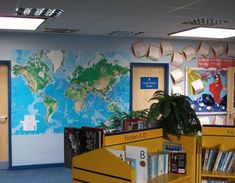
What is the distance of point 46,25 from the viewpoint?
4.93m

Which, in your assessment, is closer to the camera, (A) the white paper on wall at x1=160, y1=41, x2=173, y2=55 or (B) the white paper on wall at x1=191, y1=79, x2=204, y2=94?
(A) the white paper on wall at x1=160, y1=41, x2=173, y2=55

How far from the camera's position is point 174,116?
9.88 feet

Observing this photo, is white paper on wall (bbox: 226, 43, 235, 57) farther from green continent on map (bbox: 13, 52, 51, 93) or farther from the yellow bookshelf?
the yellow bookshelf

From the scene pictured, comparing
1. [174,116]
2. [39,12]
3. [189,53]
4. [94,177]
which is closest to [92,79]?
[189,53]

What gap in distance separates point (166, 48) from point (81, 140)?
14.1 ft

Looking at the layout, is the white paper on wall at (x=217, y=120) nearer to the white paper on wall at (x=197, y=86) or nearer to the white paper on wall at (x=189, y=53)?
the white paper on wall at (x=197, y=86)

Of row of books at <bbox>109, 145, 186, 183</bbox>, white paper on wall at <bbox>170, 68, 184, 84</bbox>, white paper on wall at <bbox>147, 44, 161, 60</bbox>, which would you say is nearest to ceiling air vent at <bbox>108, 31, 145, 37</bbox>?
white paper on wall at <bbox>147, 44, 161, 60</bbox>

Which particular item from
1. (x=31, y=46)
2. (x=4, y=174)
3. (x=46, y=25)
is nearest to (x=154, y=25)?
(x=46, y=25)

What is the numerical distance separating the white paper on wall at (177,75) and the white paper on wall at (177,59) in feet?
0.40

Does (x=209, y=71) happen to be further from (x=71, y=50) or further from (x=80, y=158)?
(x=80, y=158)

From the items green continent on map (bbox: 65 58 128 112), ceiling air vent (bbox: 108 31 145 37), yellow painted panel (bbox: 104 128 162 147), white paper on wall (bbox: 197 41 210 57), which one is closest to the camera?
yellow painted panel (bbox: 104 128 162 147)

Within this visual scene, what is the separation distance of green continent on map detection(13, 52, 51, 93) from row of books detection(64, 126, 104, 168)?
10.9 ft

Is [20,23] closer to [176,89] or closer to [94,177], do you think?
[94,177]

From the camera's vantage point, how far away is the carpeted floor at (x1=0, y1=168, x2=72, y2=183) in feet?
16.9
